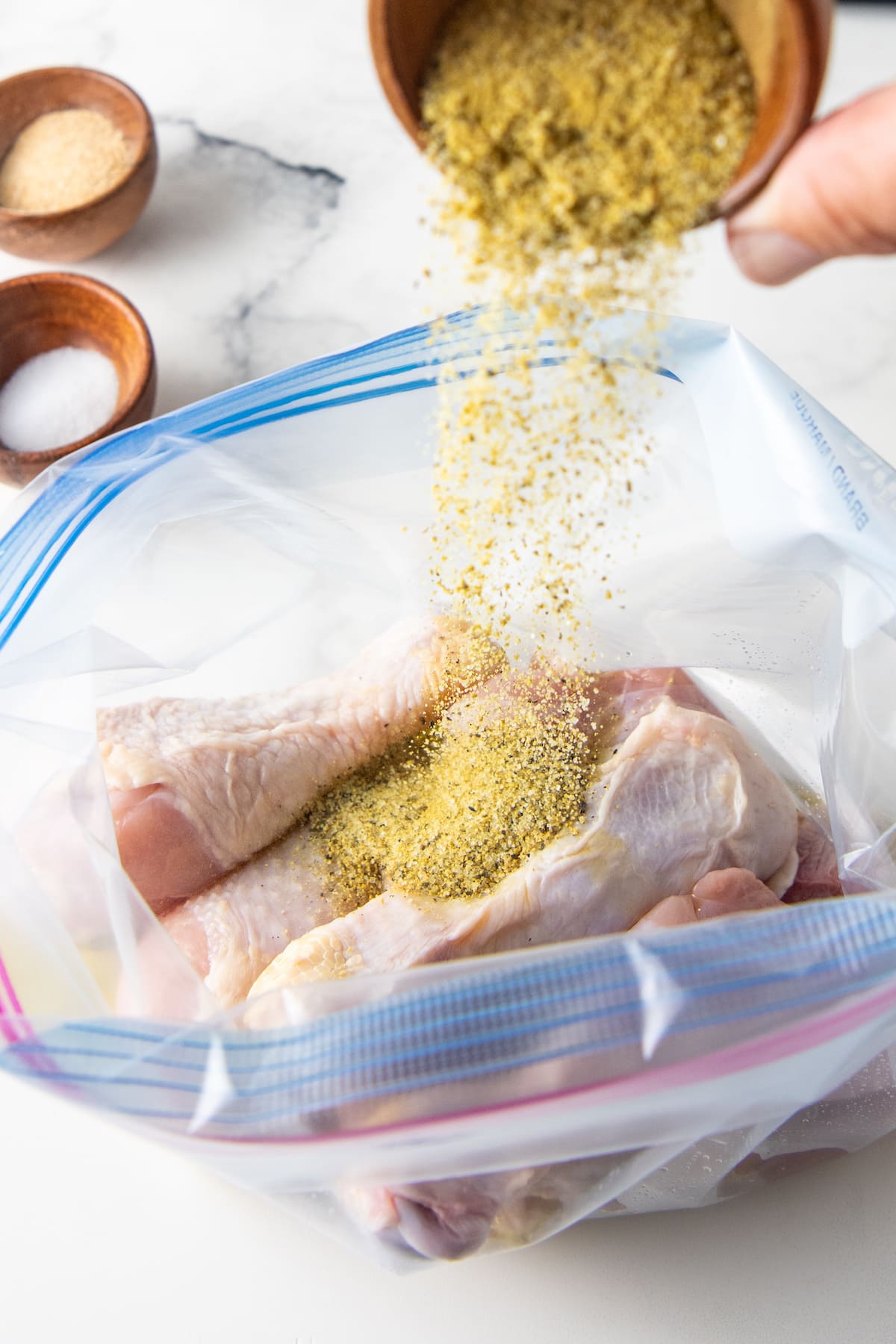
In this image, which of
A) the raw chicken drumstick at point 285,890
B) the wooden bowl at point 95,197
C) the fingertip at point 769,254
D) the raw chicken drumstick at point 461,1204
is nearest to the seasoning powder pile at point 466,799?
the raw chicken drumstick at point 285,890

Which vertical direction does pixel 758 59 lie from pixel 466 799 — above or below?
above

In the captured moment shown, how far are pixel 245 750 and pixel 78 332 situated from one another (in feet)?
1.74

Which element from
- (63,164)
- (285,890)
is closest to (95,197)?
(63,164)

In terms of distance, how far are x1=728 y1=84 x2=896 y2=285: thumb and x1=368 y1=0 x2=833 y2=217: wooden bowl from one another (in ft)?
0.06

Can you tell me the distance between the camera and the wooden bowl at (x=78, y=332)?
110 centimetres

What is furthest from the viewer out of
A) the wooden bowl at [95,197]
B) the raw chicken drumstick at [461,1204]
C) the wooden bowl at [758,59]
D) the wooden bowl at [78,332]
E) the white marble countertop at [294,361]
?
the wooden bowl at [95,197]

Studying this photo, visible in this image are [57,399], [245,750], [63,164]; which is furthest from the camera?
[63,164]

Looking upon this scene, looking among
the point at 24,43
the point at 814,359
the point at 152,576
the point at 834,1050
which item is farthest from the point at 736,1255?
the point at 24,43

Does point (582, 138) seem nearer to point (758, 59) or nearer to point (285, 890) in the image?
point (758, 59)

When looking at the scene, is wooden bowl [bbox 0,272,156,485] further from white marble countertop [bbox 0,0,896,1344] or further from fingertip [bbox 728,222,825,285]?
fingertip [bbox 728,222,825,285]

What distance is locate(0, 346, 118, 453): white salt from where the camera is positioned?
3.70 ft

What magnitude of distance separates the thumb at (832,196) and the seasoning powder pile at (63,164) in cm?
80

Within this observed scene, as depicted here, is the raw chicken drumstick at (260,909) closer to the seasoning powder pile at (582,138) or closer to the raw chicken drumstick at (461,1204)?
the raw chicken drumstick at (461,1204)

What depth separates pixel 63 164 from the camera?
49.2 inches
